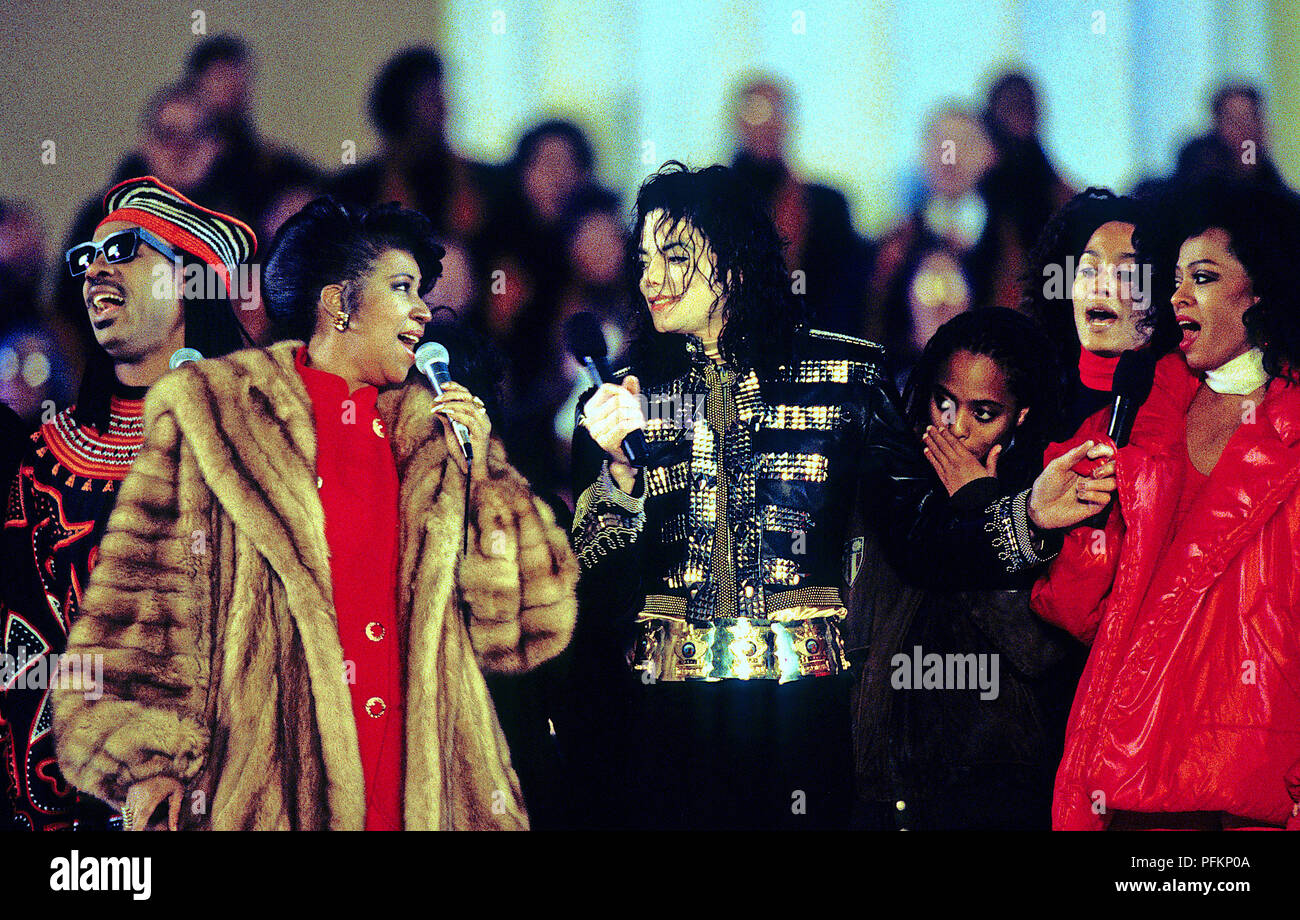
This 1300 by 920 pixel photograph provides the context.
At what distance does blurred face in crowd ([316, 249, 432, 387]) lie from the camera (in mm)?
3908

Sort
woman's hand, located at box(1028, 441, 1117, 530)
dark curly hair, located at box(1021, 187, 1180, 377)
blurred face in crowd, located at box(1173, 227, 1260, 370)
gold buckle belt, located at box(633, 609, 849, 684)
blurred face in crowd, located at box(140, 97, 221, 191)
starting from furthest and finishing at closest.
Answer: blurred face in crowd, located at box(140, 97, 221, 191) < dark curly hair, located at box(1021, 187, 1180, 377) < blurred face in crowd, located at box(1173, 227, 1260, 370) < woman's hand, located at box(1028, 441, 1117, 530) < gold buckle belt, located at box(633, 609, 849, 684)

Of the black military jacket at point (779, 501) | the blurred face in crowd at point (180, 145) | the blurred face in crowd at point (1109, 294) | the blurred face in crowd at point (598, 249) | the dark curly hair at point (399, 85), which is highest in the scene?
the dark curly hair at point (399, 85)

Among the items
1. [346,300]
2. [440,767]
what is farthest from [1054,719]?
[346,300]

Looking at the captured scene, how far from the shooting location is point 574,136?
403 centimetres

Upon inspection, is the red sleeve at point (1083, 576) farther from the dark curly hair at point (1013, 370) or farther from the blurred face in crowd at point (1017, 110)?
the blurred face in crowd at point (1017, 110)

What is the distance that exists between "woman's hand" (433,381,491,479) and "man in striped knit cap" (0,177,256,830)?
2.11 feet

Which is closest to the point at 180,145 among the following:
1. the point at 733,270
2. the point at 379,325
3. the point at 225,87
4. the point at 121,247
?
the point at 225,87

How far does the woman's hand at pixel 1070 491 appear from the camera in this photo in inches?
144

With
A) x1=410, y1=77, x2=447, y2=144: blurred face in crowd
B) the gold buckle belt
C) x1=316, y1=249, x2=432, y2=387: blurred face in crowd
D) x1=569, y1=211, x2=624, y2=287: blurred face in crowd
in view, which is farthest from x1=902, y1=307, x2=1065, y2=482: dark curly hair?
x1=410, y1=77, x2=447, y2=144: blurred face in crowd

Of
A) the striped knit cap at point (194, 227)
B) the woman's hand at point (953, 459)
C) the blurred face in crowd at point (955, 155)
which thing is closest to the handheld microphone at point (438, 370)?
the striped knit cap at point (194, 227)

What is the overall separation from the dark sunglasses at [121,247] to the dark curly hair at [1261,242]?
9.38ft

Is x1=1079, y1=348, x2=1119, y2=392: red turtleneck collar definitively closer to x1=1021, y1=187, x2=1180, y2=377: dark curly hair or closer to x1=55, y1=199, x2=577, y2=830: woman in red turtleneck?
x1=1021, y1=187, x2=1180, y2=377: dark curly hair

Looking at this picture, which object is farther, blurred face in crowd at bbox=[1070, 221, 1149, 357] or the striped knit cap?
the striped knit cap
